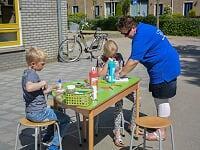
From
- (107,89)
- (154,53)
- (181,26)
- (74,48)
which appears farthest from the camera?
(181,26)

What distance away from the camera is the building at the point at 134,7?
119 ft

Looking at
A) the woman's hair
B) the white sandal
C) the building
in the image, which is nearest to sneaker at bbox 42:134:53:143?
the white sandal

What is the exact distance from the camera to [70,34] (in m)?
14.3

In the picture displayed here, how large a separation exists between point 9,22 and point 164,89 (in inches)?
278

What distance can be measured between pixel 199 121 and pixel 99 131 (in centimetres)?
173

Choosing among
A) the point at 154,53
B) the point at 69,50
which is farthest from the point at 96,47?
the point at 154,53

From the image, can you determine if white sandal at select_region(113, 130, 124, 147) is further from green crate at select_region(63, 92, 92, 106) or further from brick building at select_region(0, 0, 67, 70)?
brick building at select_region(0, 0, 67, 70)

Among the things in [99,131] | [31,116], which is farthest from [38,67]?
[99,131]

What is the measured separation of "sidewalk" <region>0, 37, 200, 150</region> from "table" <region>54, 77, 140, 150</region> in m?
0.60

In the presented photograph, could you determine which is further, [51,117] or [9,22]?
[9,22]

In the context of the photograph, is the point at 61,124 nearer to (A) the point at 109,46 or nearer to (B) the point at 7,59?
(A) the point at 109,46

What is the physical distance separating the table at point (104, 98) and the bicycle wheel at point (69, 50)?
728 centimetres

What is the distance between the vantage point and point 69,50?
12.4 meters

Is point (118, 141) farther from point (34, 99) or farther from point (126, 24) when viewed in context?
point (126, 24)
